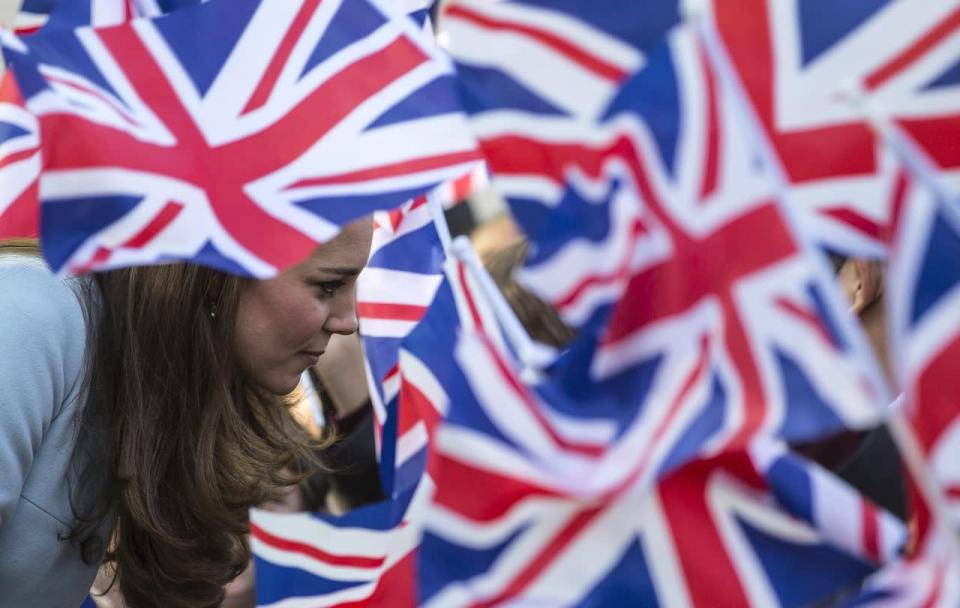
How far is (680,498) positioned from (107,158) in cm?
95

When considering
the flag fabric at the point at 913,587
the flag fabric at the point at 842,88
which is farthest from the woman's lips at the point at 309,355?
the flag fabric at the point at 913,587

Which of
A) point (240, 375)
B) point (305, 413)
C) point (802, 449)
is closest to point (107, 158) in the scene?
point (240, 375)

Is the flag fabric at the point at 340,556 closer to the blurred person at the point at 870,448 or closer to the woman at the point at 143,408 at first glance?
the woman at the point at 143,408

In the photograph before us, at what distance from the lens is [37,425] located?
2291 mm

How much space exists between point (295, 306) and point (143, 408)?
0.32 meters

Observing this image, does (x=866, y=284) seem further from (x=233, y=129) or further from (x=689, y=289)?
(x=233, y=129)

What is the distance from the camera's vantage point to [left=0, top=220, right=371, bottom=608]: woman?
2297 mm

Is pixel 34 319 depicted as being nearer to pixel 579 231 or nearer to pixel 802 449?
pixel 579 231

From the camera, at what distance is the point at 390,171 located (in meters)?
2.18

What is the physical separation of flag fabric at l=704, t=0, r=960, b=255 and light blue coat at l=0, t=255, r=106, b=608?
1159 mm

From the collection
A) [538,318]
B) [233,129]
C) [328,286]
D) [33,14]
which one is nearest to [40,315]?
[233,129]

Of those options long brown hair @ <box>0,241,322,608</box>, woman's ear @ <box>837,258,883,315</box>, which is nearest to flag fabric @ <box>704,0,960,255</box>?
woman's ear @ <box>837,258,883,315</box>

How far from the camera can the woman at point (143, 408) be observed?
230cm

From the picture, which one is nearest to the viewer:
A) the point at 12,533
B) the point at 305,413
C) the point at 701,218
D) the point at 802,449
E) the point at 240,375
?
the point at 701,218
